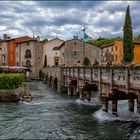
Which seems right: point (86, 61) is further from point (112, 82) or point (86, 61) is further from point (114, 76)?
point (114, 76)

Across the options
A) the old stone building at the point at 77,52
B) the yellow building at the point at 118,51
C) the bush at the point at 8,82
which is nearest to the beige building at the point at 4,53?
the old stone building at the point at 77,52

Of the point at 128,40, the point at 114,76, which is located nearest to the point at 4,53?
the point at 128,40

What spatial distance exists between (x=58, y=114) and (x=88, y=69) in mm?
6358

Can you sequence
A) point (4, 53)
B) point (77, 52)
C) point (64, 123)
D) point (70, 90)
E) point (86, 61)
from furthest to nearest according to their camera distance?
point (4, 53)
point (77, 52)
point (86, 61)
point (70, 90)
point (64, 123)

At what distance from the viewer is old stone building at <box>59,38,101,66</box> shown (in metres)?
71.1

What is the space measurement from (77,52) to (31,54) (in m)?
21.9

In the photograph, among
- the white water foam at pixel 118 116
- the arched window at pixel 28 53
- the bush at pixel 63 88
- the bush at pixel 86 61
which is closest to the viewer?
the white water foam at pixel 118 116

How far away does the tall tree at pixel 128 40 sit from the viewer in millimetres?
51109

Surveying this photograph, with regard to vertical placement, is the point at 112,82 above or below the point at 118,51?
below

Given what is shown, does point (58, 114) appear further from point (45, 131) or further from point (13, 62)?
point (13, 62)

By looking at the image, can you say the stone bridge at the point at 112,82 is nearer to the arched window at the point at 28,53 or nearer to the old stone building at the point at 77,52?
the old stone building at the point at 77,52

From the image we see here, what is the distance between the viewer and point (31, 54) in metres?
89.2

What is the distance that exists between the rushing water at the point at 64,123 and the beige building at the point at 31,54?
5612 centimetres

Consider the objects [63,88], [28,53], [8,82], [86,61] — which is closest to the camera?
[8,82]
